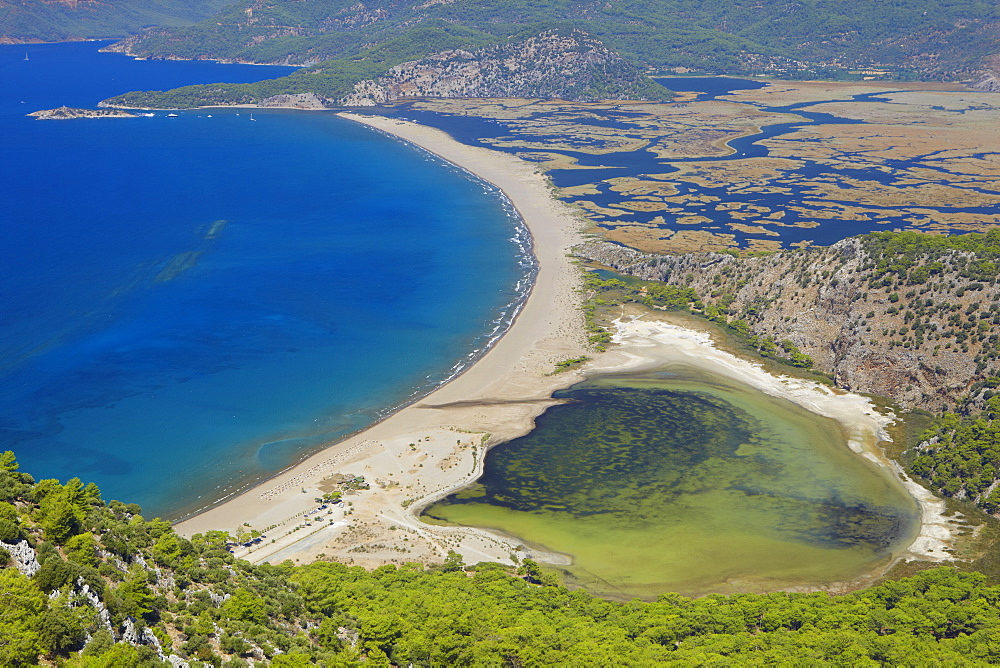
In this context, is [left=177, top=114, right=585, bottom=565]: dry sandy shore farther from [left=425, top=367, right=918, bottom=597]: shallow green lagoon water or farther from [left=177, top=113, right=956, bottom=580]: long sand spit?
[left=425, top=367, right=918, bottom=597]: shallow green lagoon water

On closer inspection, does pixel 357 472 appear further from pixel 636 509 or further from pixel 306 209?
pixel 306 209

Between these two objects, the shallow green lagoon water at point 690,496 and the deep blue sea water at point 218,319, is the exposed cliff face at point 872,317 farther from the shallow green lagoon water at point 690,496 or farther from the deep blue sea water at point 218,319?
the deep blue sea water at point 218,319

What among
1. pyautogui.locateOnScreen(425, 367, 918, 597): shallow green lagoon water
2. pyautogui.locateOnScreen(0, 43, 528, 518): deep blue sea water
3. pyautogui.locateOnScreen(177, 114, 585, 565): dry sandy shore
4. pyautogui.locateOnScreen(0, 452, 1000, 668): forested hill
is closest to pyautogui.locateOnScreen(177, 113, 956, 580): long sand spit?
pyautogui.locateOnScreen(177, 114, 585, 565): dry sandy shore

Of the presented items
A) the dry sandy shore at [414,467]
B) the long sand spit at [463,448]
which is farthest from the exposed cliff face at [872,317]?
the dry sandy shore at [414,467]

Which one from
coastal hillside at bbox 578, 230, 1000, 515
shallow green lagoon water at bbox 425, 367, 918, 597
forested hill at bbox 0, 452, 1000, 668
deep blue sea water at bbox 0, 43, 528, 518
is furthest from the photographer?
deep blue sea water at bbox 0, 43, 528, 518

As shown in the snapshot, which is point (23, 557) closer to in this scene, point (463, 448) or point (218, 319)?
point (463, 448)
